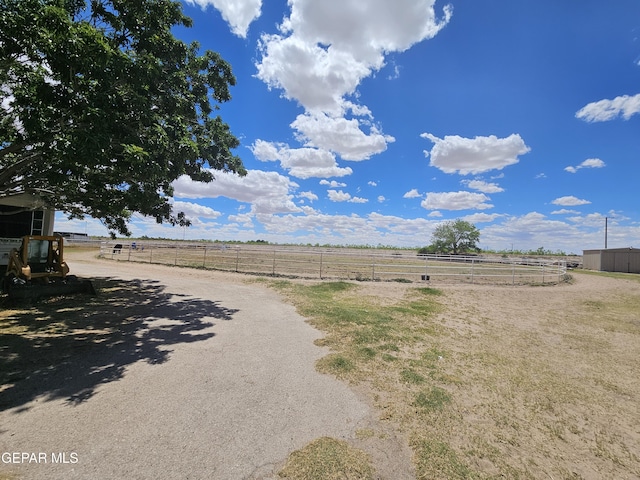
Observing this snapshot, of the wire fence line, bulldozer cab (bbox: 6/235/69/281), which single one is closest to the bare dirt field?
bulldozer cab (bbox: 6/235/69/281)

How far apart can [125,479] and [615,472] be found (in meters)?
Result: 4.49

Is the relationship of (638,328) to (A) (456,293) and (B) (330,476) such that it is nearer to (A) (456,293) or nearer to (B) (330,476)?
(A) (456,293)

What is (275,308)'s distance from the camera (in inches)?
365

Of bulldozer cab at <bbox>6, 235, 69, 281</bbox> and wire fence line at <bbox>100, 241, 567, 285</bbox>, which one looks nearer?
bulldozer cab at <bbox>6, 235, 69, 281</bbox>

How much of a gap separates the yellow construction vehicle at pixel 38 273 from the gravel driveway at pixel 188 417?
19.2ft

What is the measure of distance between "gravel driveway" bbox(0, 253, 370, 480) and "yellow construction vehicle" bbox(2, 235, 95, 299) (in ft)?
19.2

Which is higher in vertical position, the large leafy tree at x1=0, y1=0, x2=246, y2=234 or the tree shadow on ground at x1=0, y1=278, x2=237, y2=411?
the large leafy tree at x1=0, y1=0, x2=246, y2=234

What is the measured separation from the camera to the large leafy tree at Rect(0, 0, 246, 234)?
448 cm

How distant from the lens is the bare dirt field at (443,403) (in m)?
2.88

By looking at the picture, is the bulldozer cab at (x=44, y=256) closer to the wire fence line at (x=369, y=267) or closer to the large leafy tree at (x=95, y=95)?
the large leafy tree at (x=95, y=95)

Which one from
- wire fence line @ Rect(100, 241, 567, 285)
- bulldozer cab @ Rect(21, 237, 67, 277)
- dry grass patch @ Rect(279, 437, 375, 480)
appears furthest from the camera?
wire fence line @ Rect(100, 241, 567, 285)

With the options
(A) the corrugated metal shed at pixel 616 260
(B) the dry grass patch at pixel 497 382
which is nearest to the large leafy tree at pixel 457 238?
(A) the corrugated metal shed at pixel 616 260

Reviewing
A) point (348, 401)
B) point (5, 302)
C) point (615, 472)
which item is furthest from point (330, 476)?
point (5, 302)

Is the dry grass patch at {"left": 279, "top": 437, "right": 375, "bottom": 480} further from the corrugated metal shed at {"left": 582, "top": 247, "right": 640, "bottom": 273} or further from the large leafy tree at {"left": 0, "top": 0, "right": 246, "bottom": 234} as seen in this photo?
the corrugated metal shed at {"left": 582, "top": 247, "right": 640, "bottom": 273}
